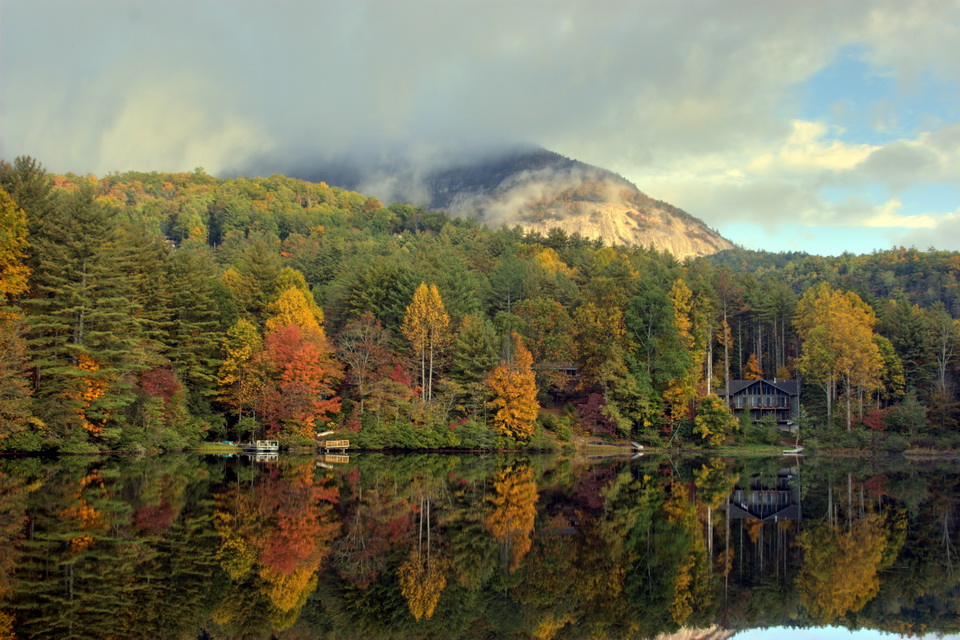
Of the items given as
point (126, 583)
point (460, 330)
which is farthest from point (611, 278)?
point (126, 583)

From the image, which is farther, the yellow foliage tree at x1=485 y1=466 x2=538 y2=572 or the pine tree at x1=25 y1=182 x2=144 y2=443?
the pine tree at x1=25 y1=182 x2=144 y2=443

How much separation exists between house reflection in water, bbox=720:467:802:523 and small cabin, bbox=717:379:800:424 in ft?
113

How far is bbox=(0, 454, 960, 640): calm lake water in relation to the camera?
1125 centimetres

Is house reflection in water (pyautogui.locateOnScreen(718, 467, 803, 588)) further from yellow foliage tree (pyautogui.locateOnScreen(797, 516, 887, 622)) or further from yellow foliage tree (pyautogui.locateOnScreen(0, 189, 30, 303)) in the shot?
yellow foliage tree (pyautogui.locateOnScreen(0, 189, 30, 303))

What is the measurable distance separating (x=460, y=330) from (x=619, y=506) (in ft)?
114

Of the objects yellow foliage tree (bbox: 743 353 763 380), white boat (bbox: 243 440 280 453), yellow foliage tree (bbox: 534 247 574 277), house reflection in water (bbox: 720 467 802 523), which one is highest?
yellow foliage tree (bbox: 534 247 574 277)

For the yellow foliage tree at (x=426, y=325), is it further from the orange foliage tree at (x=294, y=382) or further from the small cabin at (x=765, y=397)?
the small cabin at (x=765, y=397)

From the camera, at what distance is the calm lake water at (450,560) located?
11250 mm

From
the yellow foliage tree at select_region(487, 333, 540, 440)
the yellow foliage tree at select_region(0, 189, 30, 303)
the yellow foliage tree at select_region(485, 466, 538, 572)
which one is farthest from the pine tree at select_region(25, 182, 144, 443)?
the yellow foliage tree at select_region(487, 333, 540, 440)

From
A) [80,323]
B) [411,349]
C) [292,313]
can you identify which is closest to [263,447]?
[292,313]

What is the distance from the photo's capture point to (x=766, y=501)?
88.4ft

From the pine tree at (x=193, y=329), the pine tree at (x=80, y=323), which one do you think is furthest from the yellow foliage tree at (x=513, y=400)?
the pine tree at (x=80, y=323)

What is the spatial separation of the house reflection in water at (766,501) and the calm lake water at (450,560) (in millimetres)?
178

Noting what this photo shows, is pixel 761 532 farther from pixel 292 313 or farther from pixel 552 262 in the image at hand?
pixel 552 262
